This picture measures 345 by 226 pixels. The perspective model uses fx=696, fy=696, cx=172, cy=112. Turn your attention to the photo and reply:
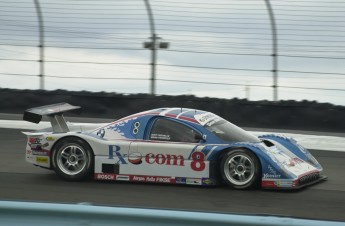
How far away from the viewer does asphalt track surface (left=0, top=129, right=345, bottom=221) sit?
24.8 ft

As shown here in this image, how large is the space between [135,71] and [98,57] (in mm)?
894

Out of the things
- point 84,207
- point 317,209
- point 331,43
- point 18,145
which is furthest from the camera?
point 331,43

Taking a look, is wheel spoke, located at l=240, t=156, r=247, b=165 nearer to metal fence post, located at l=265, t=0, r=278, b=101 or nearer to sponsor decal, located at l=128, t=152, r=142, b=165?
sponsor decal, located at l=128, t=152, r=142, b=165

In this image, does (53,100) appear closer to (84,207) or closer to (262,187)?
(262,187)

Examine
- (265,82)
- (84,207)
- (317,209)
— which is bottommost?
(317,209)

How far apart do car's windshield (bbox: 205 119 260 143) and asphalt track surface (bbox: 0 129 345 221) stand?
26.1 inches

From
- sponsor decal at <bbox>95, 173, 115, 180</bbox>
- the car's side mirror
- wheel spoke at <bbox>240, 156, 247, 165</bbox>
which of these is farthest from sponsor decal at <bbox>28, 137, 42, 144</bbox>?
wheel spoke at <bbox>240, 156, 247, 165</bbox>

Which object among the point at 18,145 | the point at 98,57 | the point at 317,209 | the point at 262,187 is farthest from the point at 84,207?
the point at 98,57

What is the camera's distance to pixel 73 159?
9266 millimetres

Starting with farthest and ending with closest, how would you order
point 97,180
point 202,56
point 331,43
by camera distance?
point 202,56, point 331,43, point 97,180

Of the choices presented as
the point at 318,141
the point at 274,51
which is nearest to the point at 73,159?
the point at 318,141

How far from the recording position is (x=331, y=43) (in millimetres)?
13586

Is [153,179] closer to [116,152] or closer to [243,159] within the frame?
[116,152]

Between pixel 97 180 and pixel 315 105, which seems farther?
pixel 315 105
